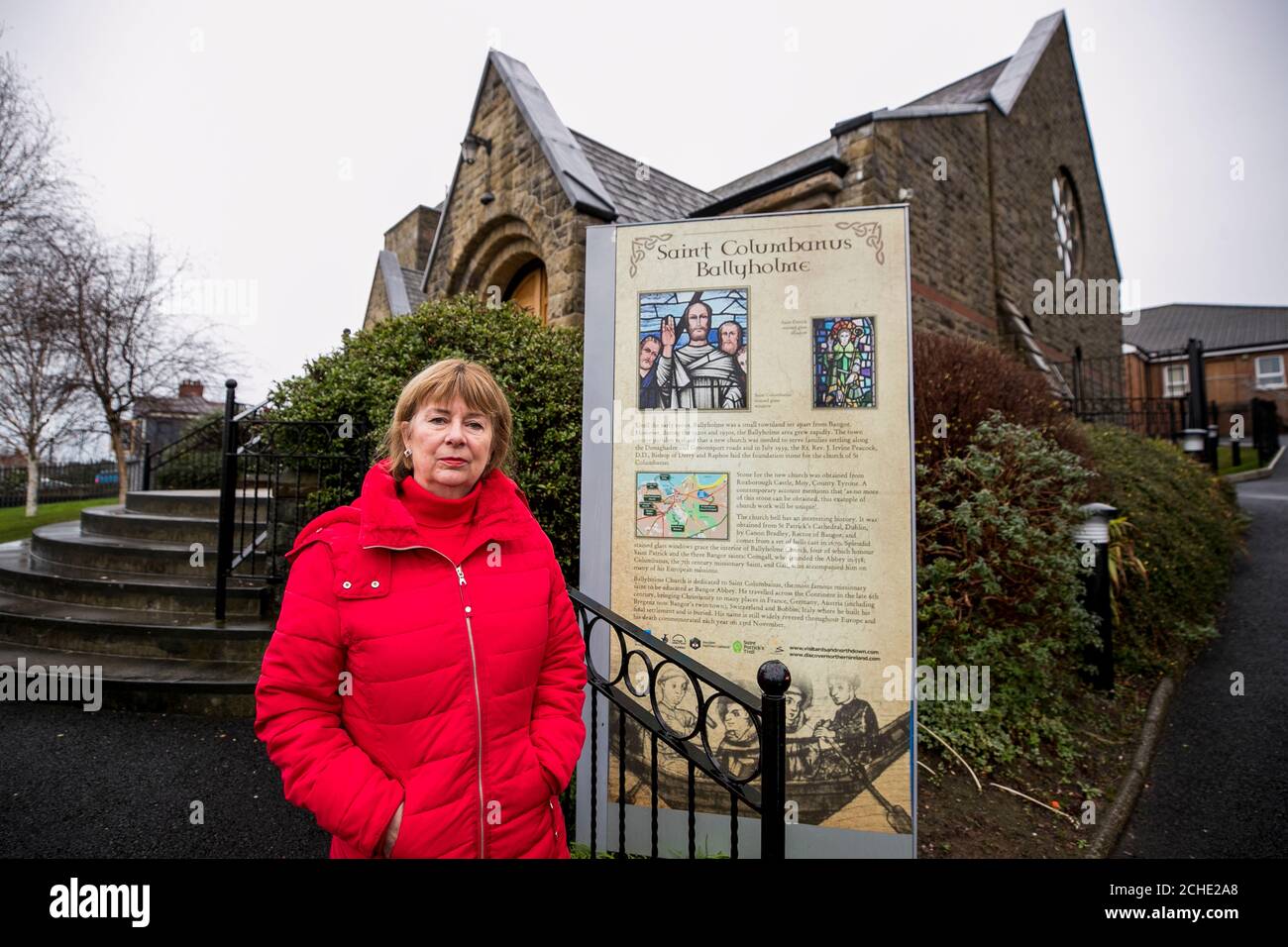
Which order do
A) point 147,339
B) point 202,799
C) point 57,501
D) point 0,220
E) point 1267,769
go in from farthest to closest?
point 57,501
point 147,339
point 0,220
point 1267,769
point 202,799

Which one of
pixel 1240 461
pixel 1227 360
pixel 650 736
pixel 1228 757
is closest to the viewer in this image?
pixel 650 736

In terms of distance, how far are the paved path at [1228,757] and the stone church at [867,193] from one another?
190 inches

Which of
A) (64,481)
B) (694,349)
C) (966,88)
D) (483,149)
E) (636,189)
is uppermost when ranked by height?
(966,88)

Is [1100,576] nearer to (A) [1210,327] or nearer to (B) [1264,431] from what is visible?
(B) [1264,431]

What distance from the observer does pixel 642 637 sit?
221 centimetres

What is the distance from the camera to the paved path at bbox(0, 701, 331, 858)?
292 centimetres

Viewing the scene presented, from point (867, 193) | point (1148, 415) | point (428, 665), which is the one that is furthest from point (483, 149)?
point (1148, 415)

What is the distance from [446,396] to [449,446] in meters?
0.16

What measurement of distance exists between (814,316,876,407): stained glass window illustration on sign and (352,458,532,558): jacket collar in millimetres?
1510

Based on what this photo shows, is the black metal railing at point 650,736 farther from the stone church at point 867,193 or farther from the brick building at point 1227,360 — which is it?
the brick building at point 1227,360

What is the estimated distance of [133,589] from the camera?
518 cm
